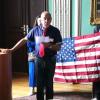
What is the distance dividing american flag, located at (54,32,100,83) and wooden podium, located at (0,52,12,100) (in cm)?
161

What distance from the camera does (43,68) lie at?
4113 millimetres

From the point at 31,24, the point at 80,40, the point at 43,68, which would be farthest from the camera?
the point at 31,24

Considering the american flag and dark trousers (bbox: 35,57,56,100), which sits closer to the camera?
dark trousers (bbox: 35,57,56,100)

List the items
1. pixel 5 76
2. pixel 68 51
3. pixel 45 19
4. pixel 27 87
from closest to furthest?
pixel 45 19, pixel 5 76, pixel 68 51, pixel 27 87

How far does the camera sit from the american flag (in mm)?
5258

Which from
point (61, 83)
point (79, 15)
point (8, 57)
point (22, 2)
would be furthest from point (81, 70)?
point (22, 2)

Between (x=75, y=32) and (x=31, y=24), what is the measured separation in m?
1.08

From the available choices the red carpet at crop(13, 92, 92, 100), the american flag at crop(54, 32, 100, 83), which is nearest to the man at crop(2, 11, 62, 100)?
the red carpet at crop(13, 92, 92, 100)

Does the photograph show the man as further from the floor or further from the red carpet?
the floor

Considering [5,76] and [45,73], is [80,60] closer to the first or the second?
[45,73]

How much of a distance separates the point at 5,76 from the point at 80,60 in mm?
1732

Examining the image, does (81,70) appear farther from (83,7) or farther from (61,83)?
(83,7)

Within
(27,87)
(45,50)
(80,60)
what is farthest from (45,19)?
(27,87)

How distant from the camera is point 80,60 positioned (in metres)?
5.51
